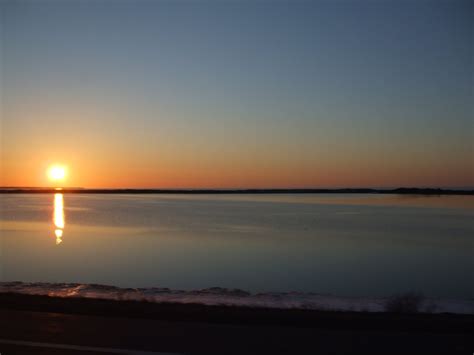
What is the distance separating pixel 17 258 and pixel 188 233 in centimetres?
1438

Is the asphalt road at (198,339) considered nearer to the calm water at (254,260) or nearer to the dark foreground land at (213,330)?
the dark foreground land at (213,330)

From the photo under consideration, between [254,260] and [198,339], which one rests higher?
[198,339]

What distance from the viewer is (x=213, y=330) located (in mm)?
7016

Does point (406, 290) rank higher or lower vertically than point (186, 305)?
lower

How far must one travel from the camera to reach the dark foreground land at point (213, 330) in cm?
627

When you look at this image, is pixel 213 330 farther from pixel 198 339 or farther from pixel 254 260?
pixel 254 260

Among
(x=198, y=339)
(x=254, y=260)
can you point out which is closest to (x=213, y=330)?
(x=198, y=339)

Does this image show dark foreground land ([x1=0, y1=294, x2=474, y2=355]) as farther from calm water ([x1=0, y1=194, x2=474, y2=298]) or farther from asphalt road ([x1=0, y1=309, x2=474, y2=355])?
calm water ([x1=0, y1=194, x2=474, y2=298])

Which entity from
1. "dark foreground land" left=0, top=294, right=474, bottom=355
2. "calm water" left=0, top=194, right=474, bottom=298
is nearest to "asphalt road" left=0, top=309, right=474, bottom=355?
"dark foreground land" left=0, top=294, right=474, bottom=355

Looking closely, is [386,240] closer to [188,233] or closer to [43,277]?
[188,233]

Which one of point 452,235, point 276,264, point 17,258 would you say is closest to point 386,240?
point 452,235

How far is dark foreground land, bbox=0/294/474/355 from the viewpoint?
6.27 m

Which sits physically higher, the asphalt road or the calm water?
the asphalt road

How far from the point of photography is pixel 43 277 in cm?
1777
